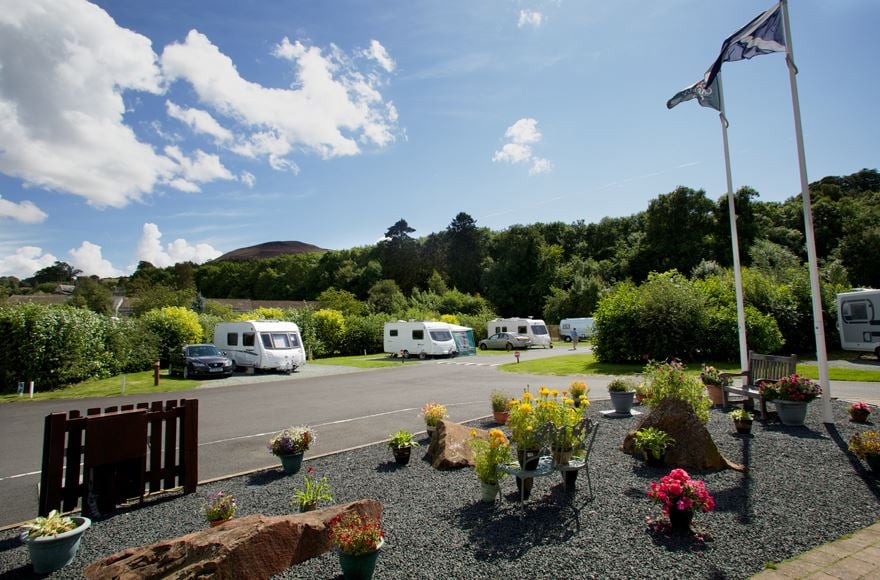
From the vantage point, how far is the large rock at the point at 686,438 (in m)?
5.29

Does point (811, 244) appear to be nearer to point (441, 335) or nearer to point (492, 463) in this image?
point (492, 463)

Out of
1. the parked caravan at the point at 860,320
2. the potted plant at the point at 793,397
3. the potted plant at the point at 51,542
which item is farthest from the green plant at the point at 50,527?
the parked caravan at the point at 860,320

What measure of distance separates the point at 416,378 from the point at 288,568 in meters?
14.2

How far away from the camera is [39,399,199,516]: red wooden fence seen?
4254 mm

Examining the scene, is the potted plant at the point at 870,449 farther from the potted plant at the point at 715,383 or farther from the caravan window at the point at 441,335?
the caravan window at the point at 441,335

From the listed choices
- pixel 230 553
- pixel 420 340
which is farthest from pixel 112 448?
pixel 420 340

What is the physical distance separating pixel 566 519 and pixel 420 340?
78.7ft

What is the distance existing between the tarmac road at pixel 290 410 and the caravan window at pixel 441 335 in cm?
837

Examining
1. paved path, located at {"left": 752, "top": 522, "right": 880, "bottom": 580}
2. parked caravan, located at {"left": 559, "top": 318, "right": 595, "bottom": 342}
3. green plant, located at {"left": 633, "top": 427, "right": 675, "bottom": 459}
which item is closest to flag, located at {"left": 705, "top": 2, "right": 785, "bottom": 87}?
green plant, located at {"left": 633, "top": 427, "right": 675, "bottom": 459}

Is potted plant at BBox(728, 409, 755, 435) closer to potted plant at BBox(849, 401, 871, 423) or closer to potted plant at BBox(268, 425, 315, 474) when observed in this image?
potted plant at BBox(849, 401, 871, 423)

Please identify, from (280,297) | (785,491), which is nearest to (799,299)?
(785,491)

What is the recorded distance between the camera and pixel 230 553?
2893mm

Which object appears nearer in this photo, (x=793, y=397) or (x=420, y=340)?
(x=793, y=397)

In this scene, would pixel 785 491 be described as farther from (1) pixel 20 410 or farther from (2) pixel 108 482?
(1) pixel 20 410
